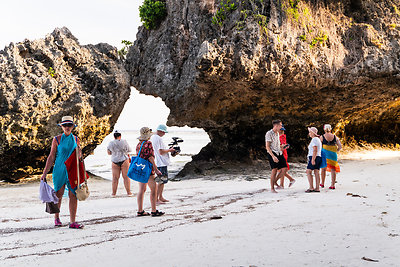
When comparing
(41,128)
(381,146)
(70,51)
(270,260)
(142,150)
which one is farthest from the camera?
(381,146)

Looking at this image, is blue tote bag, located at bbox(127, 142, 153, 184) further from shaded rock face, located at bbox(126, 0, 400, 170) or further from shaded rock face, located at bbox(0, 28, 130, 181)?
shaded rock face, located at bbox(0, 28, 130, 181)

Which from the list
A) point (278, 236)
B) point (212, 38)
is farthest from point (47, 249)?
point (212, 38)

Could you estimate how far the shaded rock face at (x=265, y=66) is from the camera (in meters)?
10.7

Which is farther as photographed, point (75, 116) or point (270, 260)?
point (75, 116)

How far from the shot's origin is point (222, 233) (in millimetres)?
3879

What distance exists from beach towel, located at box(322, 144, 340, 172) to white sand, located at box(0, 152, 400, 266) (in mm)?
834

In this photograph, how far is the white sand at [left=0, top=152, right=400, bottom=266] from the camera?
3.06 meters

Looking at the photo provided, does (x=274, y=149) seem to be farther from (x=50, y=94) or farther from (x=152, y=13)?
(x=152, y=13)

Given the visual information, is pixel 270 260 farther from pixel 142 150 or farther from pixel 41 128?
pixel 41 128

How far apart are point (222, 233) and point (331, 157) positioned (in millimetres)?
4683

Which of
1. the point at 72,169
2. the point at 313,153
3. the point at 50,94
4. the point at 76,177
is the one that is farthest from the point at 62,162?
the point at 50,94

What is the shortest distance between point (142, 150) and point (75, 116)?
7209 millimetres

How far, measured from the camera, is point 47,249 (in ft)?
11.6

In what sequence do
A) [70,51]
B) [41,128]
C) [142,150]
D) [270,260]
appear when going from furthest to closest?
1. [70,51]
2. [41,128]
3. [142,150]
4. [270,260]
